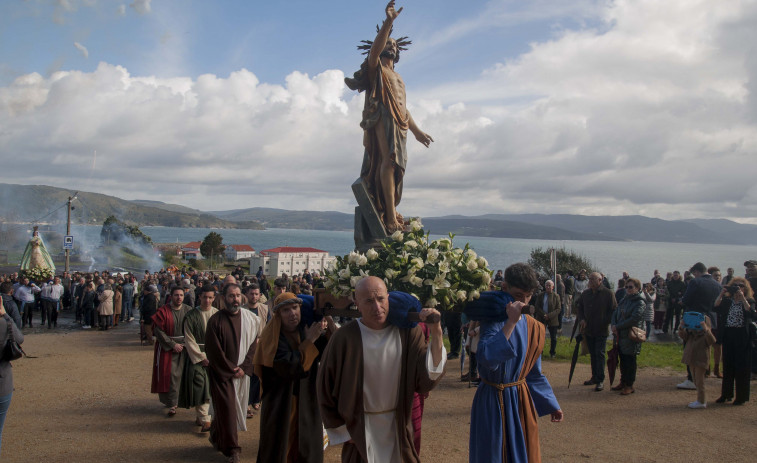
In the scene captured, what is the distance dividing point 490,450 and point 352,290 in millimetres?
1871

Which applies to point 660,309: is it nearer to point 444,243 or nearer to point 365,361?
point 444,243

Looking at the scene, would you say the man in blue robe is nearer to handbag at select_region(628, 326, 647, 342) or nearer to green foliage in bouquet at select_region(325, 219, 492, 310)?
green foliage in bouquet at select_region(325, 219, 492, 310)

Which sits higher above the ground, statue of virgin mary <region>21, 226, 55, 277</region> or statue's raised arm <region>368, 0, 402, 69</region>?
statue's raised arm <region>368, 0, 402, 69</region>

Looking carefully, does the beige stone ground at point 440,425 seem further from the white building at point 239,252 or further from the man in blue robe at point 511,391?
the white building at point 239,252

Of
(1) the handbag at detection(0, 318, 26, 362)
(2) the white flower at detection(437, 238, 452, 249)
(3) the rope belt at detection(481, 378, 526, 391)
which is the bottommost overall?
(1) the handbag at detection(0, 318, 26, 362)

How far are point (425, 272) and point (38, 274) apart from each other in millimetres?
20770

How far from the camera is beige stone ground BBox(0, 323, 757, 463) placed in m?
6.07

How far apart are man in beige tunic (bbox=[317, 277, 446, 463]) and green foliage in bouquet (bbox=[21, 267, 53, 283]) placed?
2082 cm

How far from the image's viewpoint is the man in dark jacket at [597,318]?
8982 mm

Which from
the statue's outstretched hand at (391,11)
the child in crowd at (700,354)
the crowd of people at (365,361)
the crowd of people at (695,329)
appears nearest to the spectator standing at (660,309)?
the crowd of people at (695,329)

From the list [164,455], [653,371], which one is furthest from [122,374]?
[653,371]

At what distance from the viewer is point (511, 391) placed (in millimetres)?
3836

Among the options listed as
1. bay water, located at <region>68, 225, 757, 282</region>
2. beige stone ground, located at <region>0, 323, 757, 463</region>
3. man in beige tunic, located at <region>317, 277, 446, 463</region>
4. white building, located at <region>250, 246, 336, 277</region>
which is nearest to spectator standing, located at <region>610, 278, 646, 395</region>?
beige stone ground, located at <region>0, 323, 757, 463</region>

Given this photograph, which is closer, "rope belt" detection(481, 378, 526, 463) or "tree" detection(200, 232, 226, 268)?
"rope belt" detection(481, 378, 526, 463)
